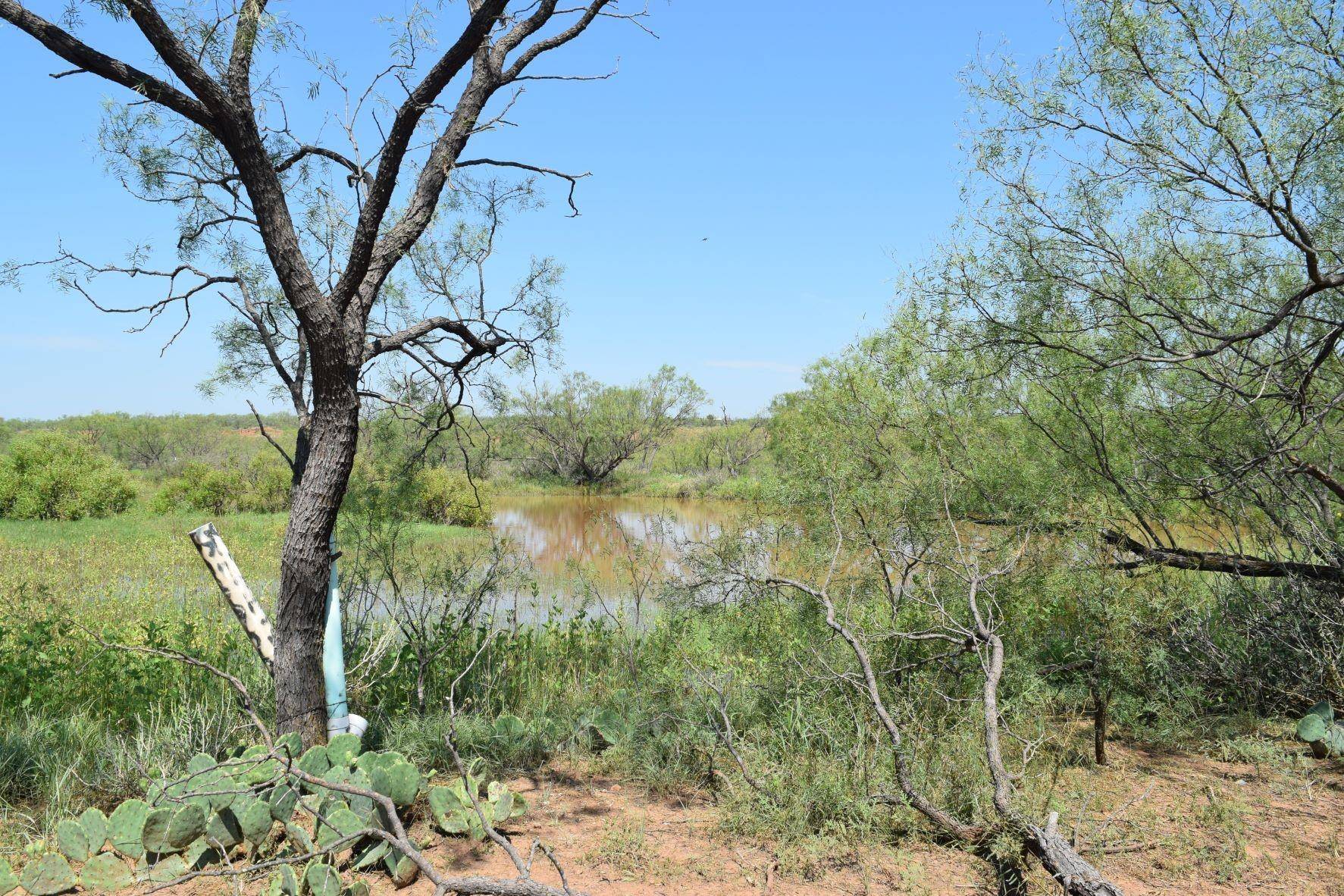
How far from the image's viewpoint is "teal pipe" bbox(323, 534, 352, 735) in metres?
4.81

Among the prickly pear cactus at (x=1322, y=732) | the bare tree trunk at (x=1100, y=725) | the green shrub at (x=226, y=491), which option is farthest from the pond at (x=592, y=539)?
the green shrub at (x=226, y=491)

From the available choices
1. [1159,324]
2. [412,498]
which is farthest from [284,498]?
[1159,324]

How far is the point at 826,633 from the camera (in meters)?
5.81

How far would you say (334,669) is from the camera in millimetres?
4828

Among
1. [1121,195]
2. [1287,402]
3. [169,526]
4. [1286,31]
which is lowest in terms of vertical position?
[169,526]

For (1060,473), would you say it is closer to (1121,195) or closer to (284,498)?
(1121,195)

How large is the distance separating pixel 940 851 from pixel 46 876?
396 centimetres

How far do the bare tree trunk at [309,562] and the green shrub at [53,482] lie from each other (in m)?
20.2

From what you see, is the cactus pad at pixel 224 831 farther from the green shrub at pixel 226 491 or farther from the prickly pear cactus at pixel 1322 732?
the green shrub at pixel 226 491

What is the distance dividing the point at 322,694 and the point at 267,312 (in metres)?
2.75

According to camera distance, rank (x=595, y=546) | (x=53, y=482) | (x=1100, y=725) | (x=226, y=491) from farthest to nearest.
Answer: (x=226, y=491), (x=53, y=482), (x=595, y=546), (x=1100, y=725)

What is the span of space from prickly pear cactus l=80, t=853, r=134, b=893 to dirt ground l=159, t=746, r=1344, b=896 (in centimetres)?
30

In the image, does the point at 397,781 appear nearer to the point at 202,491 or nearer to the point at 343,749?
the point at 343,749

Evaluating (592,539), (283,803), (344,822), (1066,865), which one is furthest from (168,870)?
(592,539)
